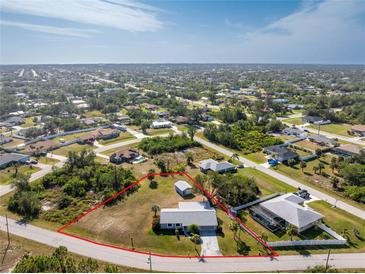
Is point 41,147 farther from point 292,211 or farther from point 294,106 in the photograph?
point 294,106

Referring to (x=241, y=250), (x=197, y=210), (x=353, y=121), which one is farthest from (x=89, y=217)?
(x=353, y=121)

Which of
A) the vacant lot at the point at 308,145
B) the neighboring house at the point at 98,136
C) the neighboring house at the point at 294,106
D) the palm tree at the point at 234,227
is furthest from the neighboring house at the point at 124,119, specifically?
the neighboring house at the point at 294,106

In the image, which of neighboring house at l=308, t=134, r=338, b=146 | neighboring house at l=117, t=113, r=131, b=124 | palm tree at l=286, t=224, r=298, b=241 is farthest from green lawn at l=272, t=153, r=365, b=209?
neighboring house at l=117, t=113, r=131, b=124

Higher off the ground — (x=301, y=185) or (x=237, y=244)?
(x=301, y=185)

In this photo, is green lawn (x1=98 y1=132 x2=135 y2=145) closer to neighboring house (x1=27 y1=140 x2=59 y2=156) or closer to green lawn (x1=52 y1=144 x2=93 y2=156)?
green lawn (x1=52 y1=144 x2=93 y2=156)

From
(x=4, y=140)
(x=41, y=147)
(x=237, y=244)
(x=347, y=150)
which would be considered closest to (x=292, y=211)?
(x=237, y=244)

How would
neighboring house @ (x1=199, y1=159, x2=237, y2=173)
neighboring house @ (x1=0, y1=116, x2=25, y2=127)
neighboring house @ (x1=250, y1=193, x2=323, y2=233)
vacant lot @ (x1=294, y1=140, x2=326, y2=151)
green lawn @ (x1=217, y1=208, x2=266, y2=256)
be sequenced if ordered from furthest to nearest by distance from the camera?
1. neighboring house @ (x1=0, y1=116, x2=25, y2=127)
2. vacant lot @ (x1=294, y1=140, x2=326, y2=151)
3. neighboring house @ (x1=199, y1=159, x2=237, y2=173)
4. neighboring house @ (x1=250, y1=193, x2=323, y2=233)
5. green lawn @ (x1=217, y1=208, x2=266, y2=256)
